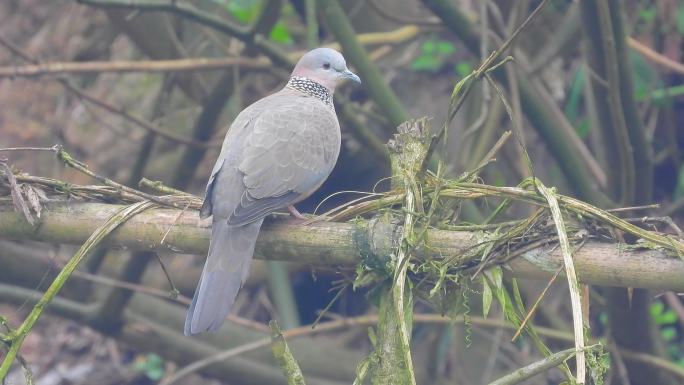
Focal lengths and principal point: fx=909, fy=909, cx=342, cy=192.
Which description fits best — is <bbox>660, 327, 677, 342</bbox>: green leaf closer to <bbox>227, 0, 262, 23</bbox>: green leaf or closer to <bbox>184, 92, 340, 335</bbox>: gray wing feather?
<bbox>184, 92, 340, 335</bbox>: gray wing feather

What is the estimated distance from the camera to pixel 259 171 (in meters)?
2.68

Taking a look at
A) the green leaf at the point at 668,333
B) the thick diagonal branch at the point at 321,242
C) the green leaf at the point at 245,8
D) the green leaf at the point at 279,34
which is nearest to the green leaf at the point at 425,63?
the green leaf at the point at 279,34

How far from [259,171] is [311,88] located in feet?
2.82

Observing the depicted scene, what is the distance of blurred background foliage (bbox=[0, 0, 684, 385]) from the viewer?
12.2 ft

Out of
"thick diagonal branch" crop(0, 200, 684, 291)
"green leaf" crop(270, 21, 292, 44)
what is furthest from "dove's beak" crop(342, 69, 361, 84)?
"thick diagonal branch" crop(0, 200, 684, 291)

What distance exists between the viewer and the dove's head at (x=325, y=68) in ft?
11.7

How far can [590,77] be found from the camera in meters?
3.62

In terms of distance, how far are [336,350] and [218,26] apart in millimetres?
1829

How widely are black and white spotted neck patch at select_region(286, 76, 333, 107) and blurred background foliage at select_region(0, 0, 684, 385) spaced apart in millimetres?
328

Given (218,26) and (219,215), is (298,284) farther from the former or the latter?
(219,215)

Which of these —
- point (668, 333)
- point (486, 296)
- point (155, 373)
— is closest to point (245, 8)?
point (155, 373)

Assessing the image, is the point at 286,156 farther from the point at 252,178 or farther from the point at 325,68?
the point at 325,68

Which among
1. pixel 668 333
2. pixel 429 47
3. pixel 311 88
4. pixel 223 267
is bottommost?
pixel 668 333

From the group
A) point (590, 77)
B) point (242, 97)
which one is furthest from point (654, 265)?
point (242, 97)
